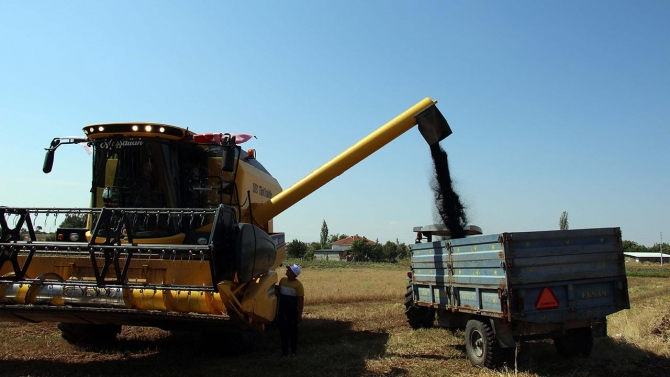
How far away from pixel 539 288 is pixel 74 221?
6261mm

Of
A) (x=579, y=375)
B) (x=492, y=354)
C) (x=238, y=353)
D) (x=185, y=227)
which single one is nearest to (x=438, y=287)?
(x=492, y=354)

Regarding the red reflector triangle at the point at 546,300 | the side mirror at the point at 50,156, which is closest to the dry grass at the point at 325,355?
the red reflector triangle at the point at 546,300

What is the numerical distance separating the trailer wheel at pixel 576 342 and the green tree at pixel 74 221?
22.3 feet

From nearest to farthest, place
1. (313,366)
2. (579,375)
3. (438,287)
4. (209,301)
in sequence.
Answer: (209,301)
(579,375)
(313,366)
(438,287)

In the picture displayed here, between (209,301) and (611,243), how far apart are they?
5.35 m

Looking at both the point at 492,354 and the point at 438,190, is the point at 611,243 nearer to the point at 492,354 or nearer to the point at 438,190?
the point at 492,354

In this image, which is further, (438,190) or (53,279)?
(438,190)

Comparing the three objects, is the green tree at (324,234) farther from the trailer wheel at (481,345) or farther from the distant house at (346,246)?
the trailer wheel at (481,345)

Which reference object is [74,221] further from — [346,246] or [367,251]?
[346,246]

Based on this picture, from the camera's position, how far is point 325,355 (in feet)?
25.0

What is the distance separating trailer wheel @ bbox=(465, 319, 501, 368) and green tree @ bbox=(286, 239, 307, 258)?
6370 cm

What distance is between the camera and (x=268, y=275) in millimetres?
7234

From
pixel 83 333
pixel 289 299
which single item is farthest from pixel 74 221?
pixel 289 299

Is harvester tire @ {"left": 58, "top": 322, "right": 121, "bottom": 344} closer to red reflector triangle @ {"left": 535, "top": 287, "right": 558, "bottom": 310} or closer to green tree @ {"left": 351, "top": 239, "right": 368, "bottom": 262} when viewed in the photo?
red reflector triangle @ {"left": 535, "top": 287, "right": 558, "bottom": 310}
